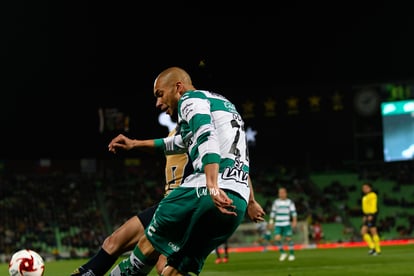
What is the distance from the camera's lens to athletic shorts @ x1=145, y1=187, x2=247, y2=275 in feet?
19.4

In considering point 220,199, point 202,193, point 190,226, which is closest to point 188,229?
point 190,226

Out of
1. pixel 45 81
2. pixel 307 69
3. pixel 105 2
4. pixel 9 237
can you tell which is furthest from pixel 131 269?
pixel 307 69

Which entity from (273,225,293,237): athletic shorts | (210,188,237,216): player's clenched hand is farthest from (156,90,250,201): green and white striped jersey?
(273,225,293,237): athletic shorts

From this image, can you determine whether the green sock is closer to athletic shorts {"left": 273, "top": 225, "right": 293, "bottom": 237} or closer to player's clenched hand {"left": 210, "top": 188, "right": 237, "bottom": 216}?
player's clenched hand {"left": 210, "top": 188, "right": 237, "bottom": 216}

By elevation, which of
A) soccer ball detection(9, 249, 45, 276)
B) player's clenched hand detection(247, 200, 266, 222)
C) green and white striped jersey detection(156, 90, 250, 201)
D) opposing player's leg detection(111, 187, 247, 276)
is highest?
green and white striped jersey detection(156, 90, 250, 201)

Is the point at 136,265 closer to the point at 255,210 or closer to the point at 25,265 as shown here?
the point at 255,210

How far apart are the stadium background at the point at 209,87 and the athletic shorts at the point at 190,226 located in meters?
31.3

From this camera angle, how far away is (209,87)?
38938mm

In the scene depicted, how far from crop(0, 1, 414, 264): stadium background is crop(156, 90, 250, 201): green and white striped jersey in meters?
31.5

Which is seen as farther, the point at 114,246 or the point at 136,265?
the point at 114,246

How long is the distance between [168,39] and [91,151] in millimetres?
9111

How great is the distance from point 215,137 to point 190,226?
2.60 ft

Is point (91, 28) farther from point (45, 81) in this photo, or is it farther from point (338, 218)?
point (338, 218)

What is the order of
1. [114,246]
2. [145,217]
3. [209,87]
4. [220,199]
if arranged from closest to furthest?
[220,199] < [114,246] < [145,217] < [209,87]
